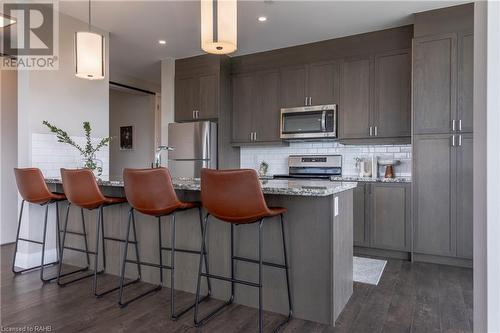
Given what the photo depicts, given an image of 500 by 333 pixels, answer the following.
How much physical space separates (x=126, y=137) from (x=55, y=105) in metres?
3.80

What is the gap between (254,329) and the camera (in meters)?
2.03

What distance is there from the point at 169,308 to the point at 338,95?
3223mm

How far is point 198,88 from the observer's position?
16.3 feet

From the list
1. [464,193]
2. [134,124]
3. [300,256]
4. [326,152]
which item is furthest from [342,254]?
[134,124]

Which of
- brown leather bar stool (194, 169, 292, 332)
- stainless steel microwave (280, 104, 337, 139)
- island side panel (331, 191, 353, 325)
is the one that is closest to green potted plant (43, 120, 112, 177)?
brown leather bar stool (194, 169, 292, 332)

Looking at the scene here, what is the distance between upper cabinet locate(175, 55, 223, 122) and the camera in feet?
15.9

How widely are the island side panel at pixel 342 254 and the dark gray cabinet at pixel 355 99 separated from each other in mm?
1857

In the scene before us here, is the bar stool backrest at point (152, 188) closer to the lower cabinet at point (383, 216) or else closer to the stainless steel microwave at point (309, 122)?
the lower cabinet at point (383, 216)

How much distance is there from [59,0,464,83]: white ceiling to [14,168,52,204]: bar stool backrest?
1.82 meters

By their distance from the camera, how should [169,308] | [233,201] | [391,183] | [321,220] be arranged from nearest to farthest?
1. [233,201]
2. [321,220]
3. [169,308]
4. [391,183]

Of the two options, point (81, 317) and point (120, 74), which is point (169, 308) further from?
point (120, 74)

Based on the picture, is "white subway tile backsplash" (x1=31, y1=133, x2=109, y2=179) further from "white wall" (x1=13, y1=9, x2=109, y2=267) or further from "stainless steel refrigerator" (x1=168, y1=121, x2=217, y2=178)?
"stainless steel refrigerator" (x1=168, y1=121, x2=217, y2=178)

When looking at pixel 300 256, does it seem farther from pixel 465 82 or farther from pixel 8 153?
pixel 8 153

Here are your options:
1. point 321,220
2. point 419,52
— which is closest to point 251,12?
point 419,52
